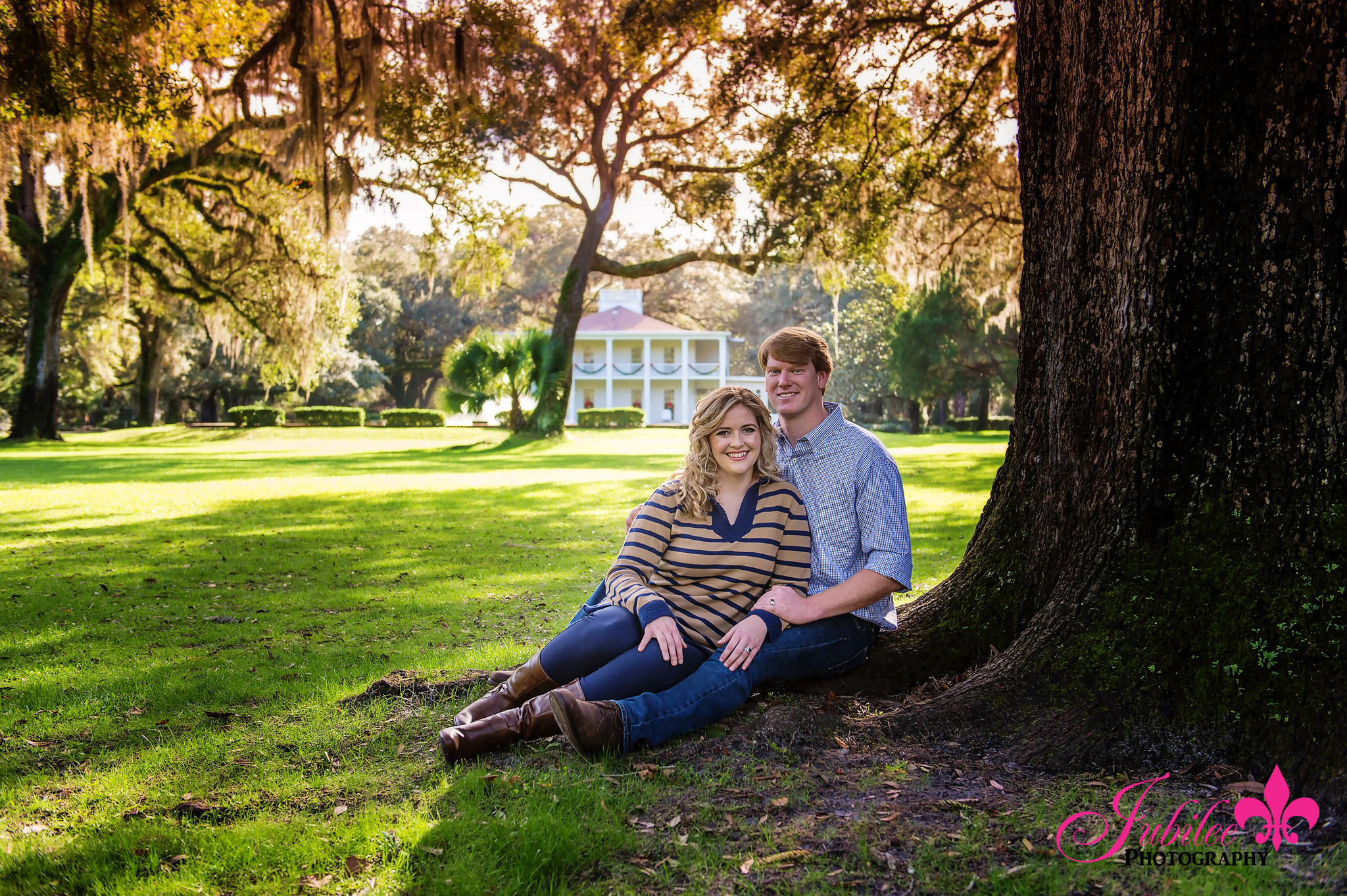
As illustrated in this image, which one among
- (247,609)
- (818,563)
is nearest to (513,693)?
(818,563)

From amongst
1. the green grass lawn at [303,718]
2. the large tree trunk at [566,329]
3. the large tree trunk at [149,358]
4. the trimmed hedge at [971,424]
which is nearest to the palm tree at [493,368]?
the large tree trunk at [566,329]

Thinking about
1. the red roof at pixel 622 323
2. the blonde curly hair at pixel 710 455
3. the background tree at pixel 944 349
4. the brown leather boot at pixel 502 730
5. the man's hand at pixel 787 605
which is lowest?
the brown leather boot at pixel 502 730

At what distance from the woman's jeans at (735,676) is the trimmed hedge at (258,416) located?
34.8 metres

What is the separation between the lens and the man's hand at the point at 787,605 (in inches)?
128

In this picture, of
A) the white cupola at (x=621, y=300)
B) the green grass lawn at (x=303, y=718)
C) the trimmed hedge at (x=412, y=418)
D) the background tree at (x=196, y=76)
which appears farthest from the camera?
the white cupola at (x=621, y=300)

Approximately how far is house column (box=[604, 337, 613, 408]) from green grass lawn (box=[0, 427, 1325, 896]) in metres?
37.8

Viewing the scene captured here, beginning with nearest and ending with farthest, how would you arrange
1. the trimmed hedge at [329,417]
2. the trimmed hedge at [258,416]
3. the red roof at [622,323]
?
the trimmed hedge at [258,416], the trimmed hedge at [329,417], the red roof at [622,323]

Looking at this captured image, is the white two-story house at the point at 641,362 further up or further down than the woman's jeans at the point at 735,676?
further up

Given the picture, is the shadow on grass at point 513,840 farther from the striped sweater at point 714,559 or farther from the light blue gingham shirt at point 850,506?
the light blue gingham shirt at point 850,506

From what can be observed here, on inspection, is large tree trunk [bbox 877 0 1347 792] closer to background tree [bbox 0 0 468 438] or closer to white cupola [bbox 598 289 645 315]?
background tree [bbox 0 0 468 438]

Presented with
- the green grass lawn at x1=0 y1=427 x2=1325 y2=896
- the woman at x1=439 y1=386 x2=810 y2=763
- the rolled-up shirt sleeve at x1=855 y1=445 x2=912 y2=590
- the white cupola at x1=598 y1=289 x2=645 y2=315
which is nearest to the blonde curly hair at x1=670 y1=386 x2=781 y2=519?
the woman at x1=439 y1=386 x2=810 y2=763

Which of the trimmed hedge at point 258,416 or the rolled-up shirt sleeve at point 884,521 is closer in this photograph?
the rolled-up shirt sleeve at point 884,521

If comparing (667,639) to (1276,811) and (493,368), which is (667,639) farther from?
(493,368)

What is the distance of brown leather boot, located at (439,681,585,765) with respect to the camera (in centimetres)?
309
